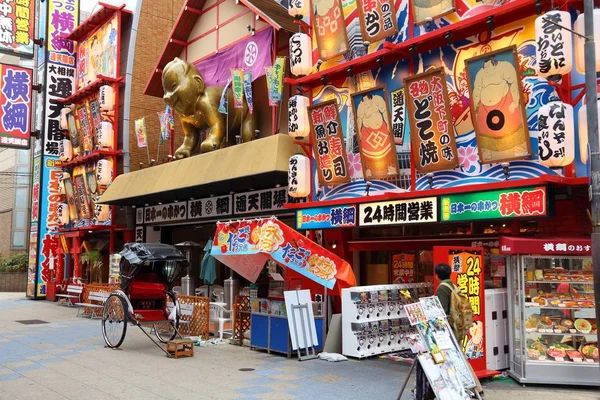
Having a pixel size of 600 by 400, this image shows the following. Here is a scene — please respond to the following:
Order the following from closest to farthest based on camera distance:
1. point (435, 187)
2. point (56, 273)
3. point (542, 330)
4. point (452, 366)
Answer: point (452, 366), point (542, 330), point (435, 187), point (56, 273)

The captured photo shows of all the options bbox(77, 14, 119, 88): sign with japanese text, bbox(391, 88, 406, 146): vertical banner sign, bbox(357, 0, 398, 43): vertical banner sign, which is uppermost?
bbox(77, 14, 119, 88): sign with japanese text

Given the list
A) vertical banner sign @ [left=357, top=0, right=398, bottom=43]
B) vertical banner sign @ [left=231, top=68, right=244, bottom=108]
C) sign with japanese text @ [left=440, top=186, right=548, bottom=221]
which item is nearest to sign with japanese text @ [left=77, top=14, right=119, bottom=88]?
vertical banner sign @ [left=231, top=68, right=244, bottom=108]

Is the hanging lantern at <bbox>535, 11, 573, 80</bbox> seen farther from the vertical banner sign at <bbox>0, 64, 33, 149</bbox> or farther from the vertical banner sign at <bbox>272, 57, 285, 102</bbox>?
the vertical banner sign at <bbox>0, 64, 33, 149</bbox>

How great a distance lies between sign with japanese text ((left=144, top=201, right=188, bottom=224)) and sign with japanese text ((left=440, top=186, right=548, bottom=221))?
12.6 m

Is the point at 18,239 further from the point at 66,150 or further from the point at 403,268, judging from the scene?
the point at 403,268

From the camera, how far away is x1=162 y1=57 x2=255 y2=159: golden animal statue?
1827 cm

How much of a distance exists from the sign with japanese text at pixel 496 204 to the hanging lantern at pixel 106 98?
57.5 feet

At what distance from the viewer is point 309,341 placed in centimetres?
1205

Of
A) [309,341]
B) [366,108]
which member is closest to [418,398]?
[309,341]

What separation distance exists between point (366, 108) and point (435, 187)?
99.7 inches

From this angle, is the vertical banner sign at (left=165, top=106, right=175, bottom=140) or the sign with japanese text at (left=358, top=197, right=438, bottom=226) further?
the vertical banner sign at (left=165, top=106, right=175, bottom=140)

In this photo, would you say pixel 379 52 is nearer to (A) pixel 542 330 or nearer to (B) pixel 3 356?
(A) pixel 542 330

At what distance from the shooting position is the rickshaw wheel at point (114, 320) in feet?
41.7

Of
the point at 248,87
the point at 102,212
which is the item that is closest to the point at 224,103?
the point at 248,87
